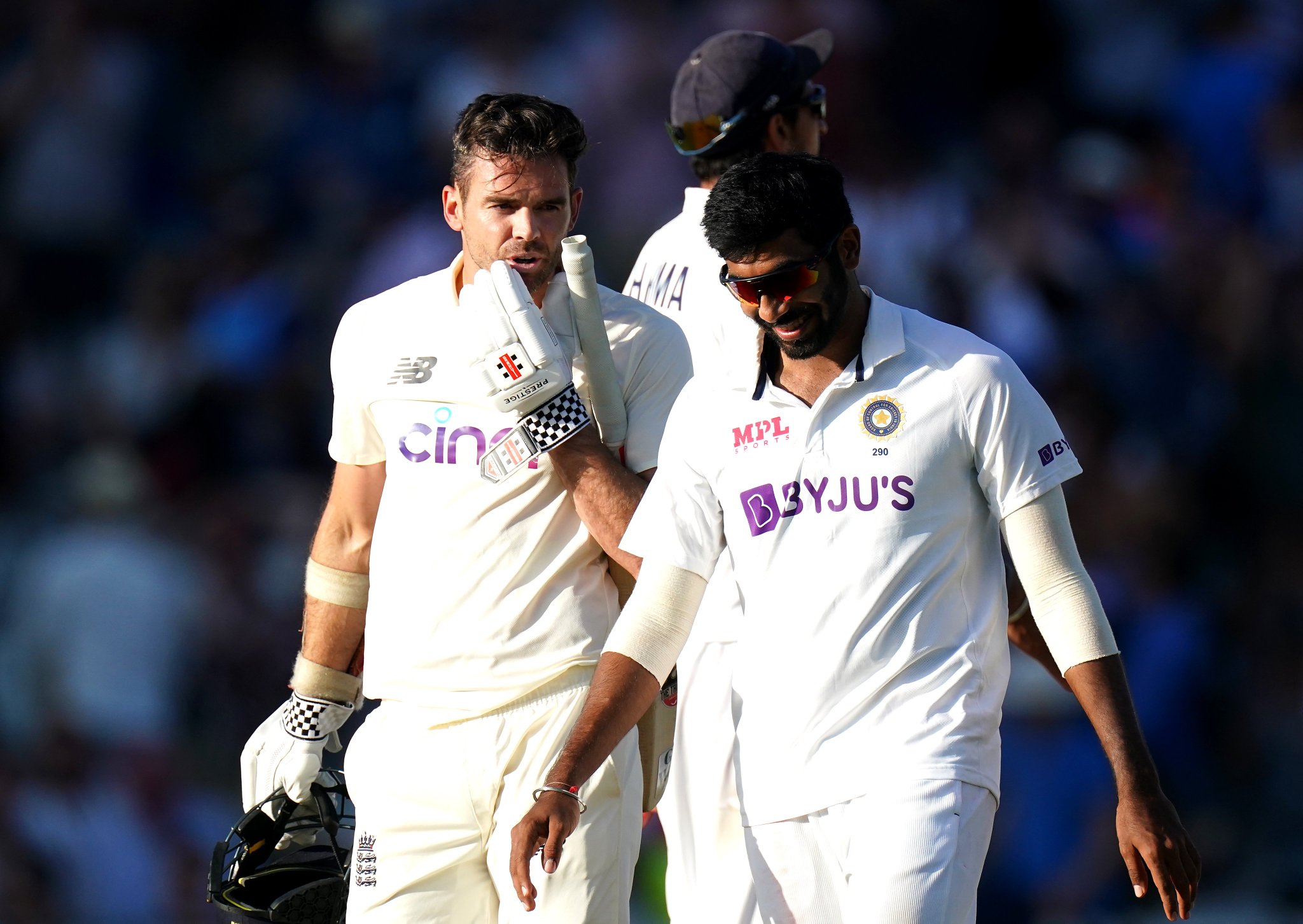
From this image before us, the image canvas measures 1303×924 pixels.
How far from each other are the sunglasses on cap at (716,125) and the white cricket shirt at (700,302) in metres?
0.14

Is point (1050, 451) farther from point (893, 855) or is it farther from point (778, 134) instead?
point (778, 134)

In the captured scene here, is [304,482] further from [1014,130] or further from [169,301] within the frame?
[1014,130]

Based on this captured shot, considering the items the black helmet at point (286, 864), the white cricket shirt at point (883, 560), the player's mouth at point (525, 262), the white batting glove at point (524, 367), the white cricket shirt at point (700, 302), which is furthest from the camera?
the white cricket shirt at point (700, 302)

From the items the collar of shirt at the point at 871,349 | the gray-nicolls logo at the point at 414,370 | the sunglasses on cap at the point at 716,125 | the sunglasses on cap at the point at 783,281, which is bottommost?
the collar of shirt at the point at 871,349

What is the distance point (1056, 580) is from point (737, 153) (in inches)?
76.6

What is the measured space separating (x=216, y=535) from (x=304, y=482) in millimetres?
486

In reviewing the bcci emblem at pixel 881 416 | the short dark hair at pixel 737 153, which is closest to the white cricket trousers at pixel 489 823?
the bcci emblem at pixel 881 416

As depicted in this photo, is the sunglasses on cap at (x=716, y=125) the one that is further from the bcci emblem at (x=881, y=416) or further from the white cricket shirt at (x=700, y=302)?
the bcci emblem at (x=881, y=416)

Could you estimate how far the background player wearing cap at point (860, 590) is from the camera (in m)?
3.28

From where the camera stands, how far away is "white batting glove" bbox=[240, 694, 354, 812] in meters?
4.21

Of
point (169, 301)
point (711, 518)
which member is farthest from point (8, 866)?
point (711, 518)

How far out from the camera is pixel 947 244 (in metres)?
8.41

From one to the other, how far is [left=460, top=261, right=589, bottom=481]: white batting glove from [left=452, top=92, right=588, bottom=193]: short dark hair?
29 cm

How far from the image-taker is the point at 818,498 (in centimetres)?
339
